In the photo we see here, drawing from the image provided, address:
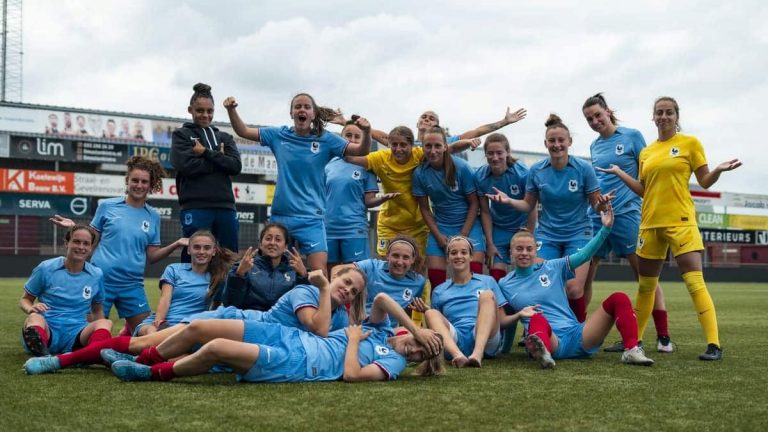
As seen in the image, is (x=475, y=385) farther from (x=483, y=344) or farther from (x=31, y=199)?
(x=31, y=199)

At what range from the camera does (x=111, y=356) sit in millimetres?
4883

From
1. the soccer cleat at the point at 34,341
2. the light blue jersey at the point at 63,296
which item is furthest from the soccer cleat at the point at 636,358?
the soccer cleat at the point at 34,341

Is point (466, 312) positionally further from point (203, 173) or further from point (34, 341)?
point (34, 341)

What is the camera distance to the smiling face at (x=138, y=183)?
6.39 m

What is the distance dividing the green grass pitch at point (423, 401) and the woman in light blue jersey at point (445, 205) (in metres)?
1.70

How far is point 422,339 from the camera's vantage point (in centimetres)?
457

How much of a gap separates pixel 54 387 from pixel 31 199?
2871 centimetres

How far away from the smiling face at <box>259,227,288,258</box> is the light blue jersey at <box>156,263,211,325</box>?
0.67 metres

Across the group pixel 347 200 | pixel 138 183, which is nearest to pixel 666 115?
pixel 347 200

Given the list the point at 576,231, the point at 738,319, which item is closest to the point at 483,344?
the point at 576,231

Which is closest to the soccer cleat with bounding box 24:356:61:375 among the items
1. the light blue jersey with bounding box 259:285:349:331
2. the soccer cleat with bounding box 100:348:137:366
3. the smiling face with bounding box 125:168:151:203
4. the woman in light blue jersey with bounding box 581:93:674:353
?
the soccer cleat with bounding box 100:348:137:366

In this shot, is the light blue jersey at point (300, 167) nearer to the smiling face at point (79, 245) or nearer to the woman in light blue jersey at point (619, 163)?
the smiling face at point (79, 245)

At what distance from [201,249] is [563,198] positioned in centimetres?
291

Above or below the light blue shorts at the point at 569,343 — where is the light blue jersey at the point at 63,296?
above
